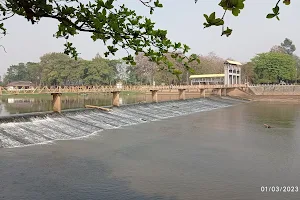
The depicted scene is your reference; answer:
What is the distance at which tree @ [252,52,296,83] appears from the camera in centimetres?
6844

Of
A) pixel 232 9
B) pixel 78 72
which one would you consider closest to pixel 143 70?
pixel 78 72

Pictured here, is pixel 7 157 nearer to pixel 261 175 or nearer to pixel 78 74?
pixel 261 175

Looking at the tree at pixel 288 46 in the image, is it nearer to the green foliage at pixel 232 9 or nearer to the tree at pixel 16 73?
the tree at pixel 16 73

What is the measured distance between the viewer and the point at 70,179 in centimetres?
1092

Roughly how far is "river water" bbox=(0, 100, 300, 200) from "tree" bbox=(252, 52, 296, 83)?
176 feet

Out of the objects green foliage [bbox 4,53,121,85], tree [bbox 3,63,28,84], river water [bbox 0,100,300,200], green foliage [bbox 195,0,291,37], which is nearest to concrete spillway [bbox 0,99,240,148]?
river water [bbox 0,100,300,200]

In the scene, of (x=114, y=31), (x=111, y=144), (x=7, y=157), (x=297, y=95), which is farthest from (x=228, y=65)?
(x=114, y=31)

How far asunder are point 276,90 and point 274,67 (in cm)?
796

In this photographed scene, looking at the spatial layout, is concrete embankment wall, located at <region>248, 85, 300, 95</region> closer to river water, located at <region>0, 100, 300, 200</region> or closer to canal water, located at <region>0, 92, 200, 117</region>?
canal water, located at <region>0, 92, 200, 117</region>

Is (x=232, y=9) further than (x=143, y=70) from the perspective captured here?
No

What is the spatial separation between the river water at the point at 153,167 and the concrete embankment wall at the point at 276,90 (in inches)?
1795

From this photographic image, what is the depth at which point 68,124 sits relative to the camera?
2100 centimetres

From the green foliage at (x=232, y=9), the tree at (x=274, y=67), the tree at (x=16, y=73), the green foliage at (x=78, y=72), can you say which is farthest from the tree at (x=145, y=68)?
the green foliage at (x=232, y=9)

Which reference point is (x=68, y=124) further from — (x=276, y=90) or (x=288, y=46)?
(x=288, y=46)
